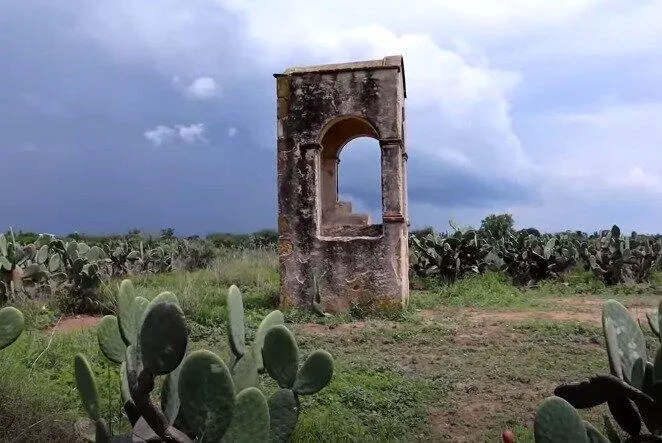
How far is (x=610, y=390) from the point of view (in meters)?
2.38

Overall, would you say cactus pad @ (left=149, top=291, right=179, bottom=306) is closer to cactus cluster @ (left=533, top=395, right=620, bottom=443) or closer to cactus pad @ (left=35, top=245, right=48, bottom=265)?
cactus cluster @ (left=533, top=395, right=620, bottom=443)

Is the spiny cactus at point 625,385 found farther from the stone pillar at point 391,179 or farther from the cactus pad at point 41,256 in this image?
the cactus pad at point 41,256

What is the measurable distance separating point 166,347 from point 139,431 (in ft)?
1.70

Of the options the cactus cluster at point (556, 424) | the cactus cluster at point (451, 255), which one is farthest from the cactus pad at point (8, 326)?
the cactus cluster at point (451, 255)

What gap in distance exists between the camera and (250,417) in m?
2.17

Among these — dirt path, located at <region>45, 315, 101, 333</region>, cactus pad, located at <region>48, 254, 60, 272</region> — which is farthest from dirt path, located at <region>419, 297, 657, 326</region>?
cactus pad, located at <region>48, 254, 60, 272</region>

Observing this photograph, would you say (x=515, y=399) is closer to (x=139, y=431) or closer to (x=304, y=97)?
(x=139, y=431)

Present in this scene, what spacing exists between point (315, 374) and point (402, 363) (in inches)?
150

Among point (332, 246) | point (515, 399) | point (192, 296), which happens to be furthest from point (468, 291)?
point (515, 399)

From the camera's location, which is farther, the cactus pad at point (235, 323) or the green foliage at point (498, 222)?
the green foliage at point (498, 222)

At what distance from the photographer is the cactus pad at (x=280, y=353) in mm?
2561

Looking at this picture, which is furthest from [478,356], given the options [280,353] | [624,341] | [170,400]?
[170,400]

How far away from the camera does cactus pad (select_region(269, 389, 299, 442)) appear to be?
103 inches

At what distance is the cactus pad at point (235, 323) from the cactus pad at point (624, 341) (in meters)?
1.39
